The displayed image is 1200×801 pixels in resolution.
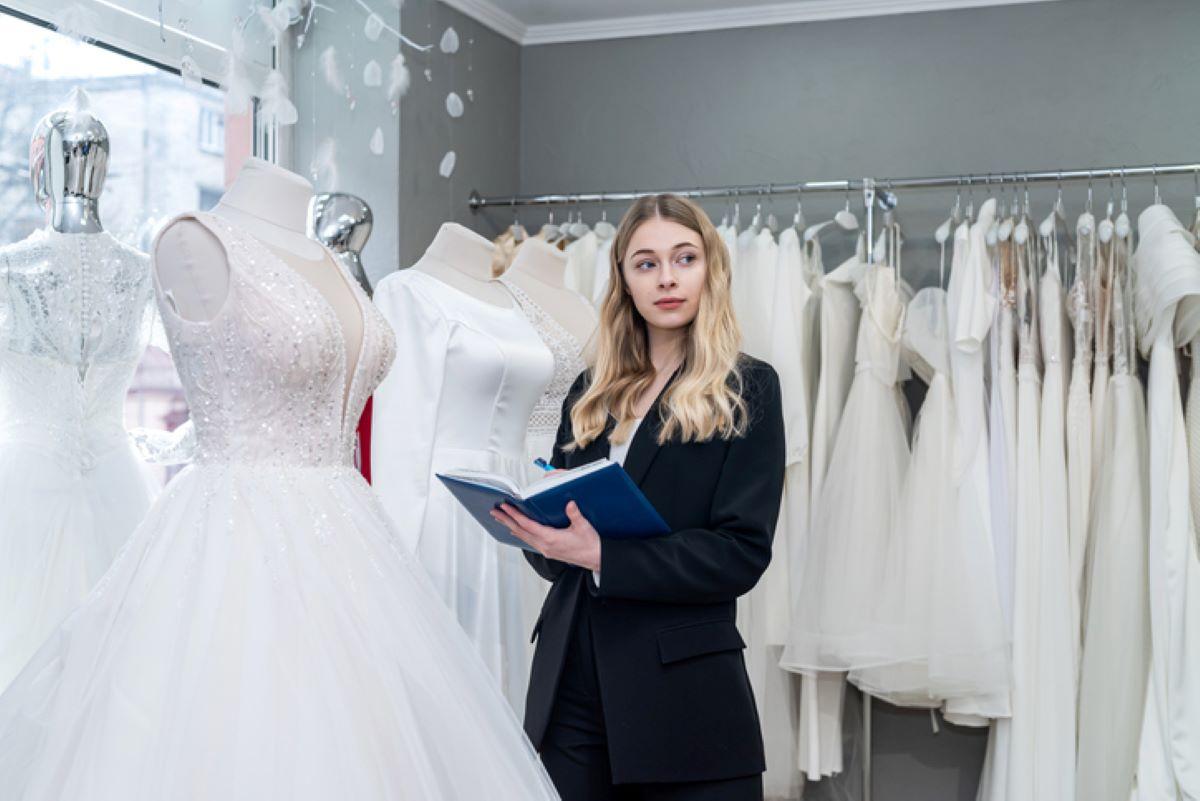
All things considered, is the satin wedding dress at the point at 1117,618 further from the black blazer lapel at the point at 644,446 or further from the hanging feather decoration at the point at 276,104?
the hanging feather decoration at the point at 276,104

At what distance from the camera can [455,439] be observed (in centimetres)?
270

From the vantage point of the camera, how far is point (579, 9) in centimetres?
411

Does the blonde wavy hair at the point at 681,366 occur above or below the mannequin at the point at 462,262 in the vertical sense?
below

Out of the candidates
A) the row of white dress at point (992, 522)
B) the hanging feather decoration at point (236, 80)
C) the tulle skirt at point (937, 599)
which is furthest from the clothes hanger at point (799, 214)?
the hanging feather decoration at point (236, 80)

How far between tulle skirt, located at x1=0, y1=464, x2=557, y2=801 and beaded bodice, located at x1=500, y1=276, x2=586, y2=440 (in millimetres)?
1172

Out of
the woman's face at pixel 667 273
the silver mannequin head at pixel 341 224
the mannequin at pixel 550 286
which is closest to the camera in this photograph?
the woman's face at pixel 667 273

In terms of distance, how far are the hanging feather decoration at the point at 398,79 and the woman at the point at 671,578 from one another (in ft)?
4.76

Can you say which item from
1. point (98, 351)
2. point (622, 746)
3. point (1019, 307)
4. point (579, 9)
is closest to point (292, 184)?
point (98, 351)

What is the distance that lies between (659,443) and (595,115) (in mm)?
2547

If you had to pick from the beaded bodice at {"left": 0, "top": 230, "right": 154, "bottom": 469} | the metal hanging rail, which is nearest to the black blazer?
the beaded bodice at {"left": 0, "top": 230, "right": 154, "bottom": 469}

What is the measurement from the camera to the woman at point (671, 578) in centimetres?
189

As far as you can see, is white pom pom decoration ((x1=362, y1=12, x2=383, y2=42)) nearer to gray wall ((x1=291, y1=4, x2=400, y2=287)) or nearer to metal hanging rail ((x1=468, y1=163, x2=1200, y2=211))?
gray wall ((x1=291, y1=4, x2=400, y2=287))

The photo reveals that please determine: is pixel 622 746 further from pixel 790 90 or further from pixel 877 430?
pixel 790 90

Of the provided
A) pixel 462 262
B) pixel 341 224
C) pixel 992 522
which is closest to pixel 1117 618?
pixel 992 522
